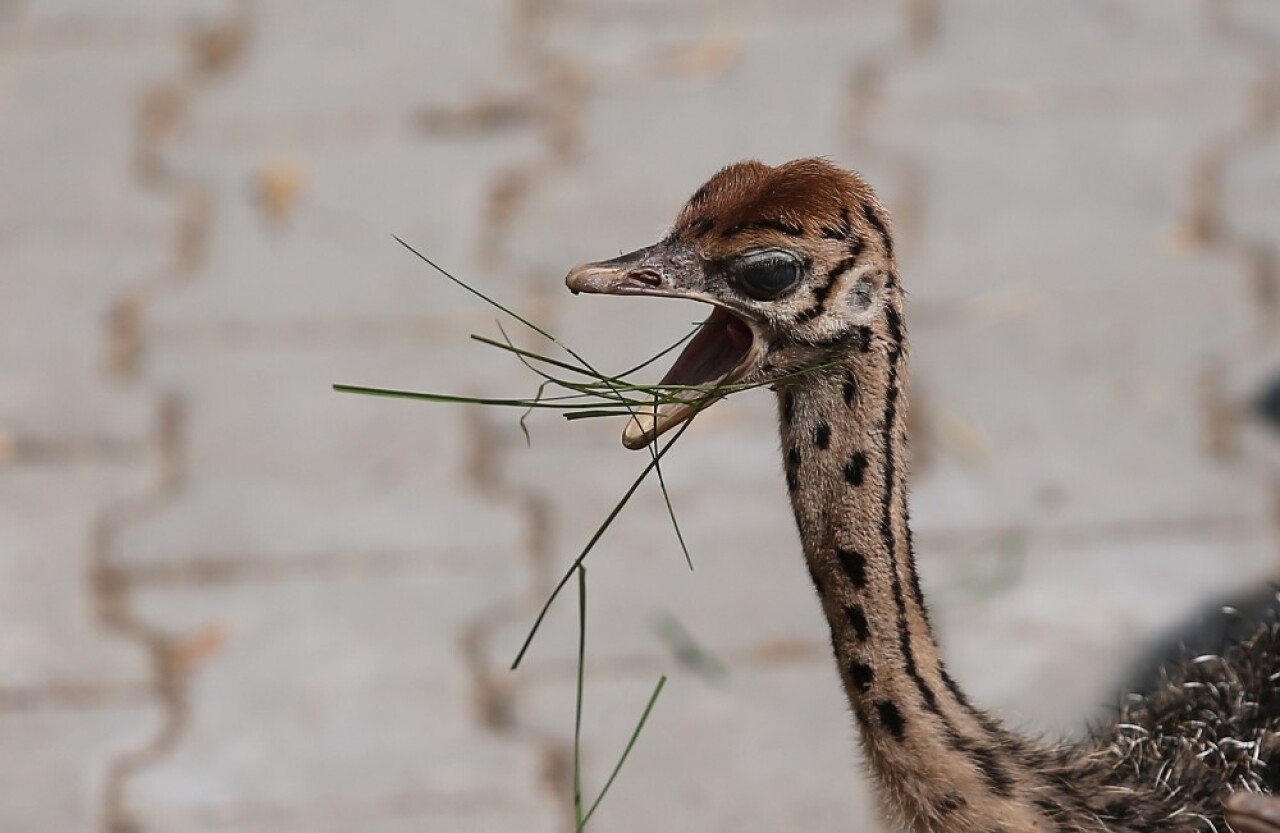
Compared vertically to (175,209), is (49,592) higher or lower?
A: lower

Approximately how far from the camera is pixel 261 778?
3.72 meters

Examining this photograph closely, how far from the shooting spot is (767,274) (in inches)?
89.7

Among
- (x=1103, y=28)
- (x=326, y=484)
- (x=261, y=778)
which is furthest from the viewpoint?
(x=1103, y=28)

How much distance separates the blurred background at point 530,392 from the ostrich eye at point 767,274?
5.08 ft

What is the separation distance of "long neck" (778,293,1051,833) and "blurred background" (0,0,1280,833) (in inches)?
49.6

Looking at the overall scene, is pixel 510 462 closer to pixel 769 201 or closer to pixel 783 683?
pixel 783 683

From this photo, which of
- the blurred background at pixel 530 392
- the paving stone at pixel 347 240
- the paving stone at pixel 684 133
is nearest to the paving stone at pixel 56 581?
the blurred background at pixel 530 392

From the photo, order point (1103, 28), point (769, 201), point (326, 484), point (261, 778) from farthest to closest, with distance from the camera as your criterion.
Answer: point (1103, 28) → point (326, 484) → point (261, 778) → point (769, 201)

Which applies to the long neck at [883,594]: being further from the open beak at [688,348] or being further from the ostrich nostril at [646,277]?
the ostrich nostril at [646,277]

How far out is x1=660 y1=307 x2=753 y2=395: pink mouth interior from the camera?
7.80ft

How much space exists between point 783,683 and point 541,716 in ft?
1.42

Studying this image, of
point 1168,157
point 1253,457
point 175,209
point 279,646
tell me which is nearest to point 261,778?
point 279,646

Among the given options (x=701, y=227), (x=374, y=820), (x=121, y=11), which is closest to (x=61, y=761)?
(x=374, y=820)

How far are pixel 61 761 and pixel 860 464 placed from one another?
196 cm
